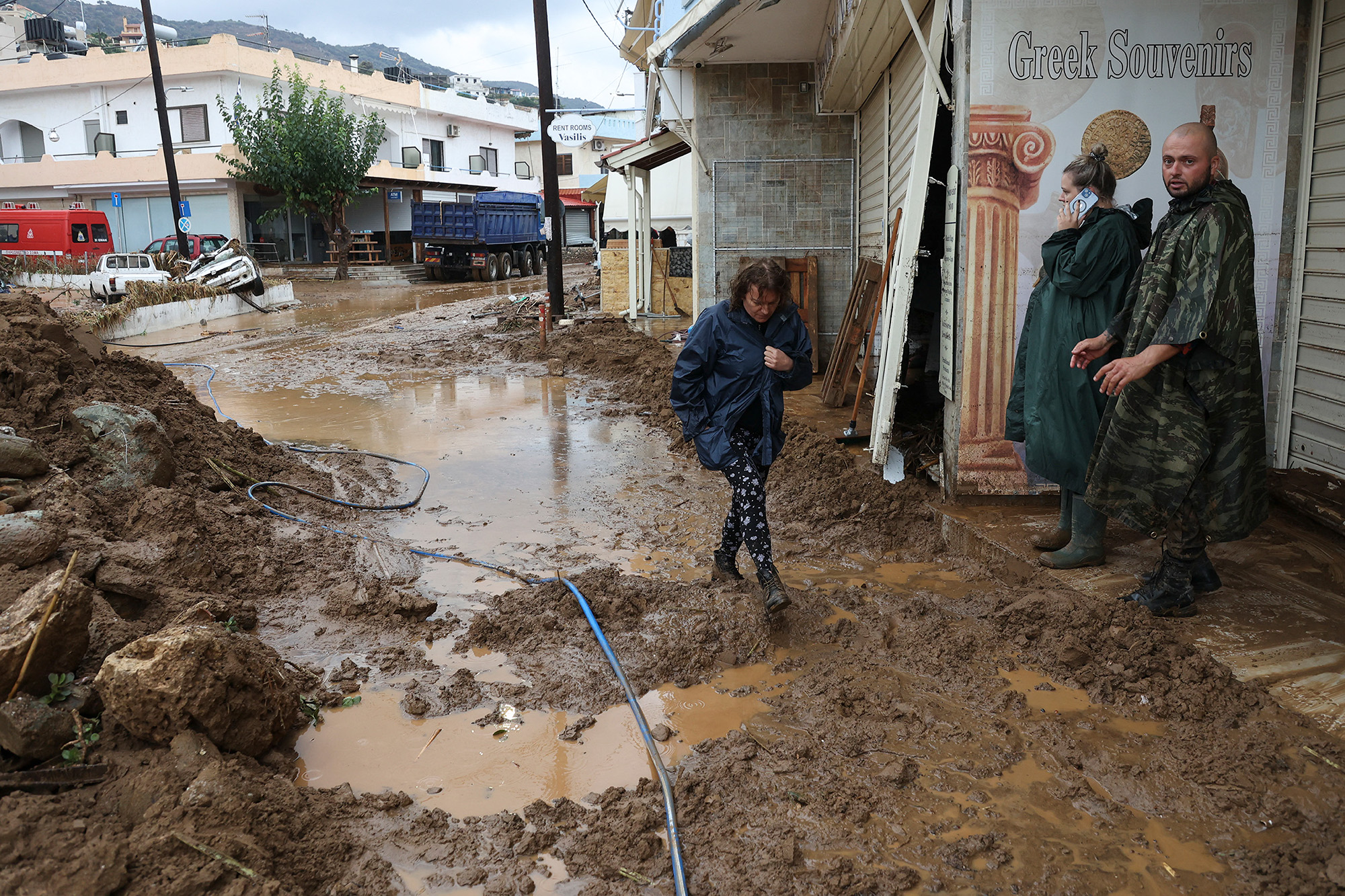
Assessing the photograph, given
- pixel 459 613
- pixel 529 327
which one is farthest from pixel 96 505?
pixel 529 327

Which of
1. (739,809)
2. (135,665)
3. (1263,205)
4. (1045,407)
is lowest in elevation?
(739,809)

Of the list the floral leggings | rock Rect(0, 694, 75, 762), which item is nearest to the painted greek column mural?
the floral leggings

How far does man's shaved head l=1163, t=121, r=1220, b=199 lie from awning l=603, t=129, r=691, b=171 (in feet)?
31.9

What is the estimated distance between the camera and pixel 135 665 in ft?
10.0

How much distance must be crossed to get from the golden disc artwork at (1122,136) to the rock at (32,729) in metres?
5.38

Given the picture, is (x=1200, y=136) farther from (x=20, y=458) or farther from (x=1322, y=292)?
(x=20, y=458)

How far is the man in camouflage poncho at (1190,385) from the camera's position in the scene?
3.64m

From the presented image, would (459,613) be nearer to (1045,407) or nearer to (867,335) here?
(1045,407)

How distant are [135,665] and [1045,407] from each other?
390 cm

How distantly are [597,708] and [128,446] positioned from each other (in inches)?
141

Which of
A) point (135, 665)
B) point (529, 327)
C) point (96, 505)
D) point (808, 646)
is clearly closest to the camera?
point (135, 665)

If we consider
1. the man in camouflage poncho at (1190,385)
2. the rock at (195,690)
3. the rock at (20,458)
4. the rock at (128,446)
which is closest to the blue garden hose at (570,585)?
the rock at (128,446)

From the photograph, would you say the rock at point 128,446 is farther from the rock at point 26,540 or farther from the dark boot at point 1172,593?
the dark boot at point 1172,593

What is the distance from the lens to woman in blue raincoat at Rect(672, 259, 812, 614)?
14.3 ft
